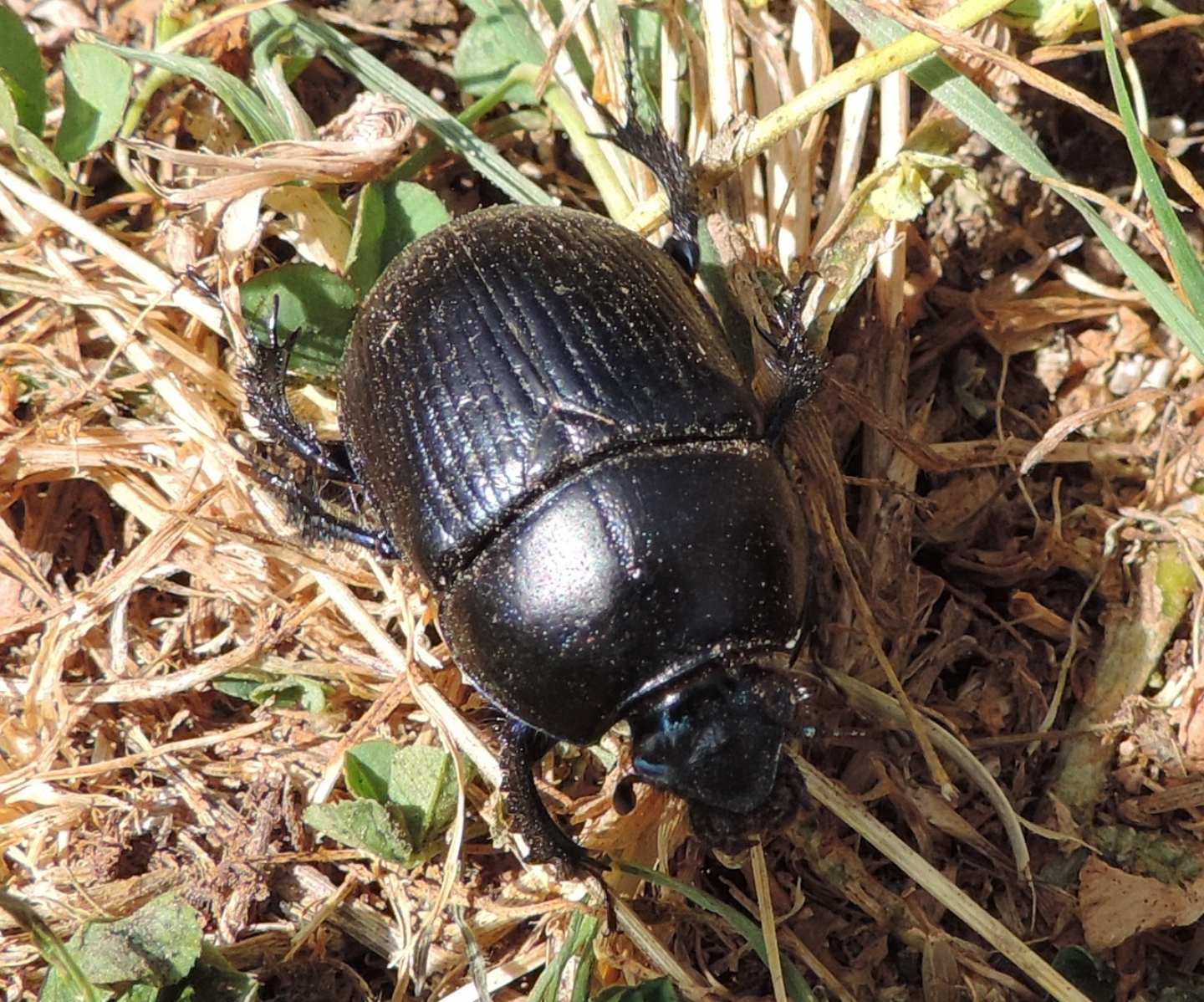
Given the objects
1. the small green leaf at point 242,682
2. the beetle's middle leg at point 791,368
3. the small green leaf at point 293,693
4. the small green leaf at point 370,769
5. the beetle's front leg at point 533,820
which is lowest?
the beetle's front leg at point 533,820

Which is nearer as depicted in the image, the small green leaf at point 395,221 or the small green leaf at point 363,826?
the small green leaf at point 363,826

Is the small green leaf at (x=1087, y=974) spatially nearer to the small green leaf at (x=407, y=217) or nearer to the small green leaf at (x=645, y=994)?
the small green leaf at (x=645, y=994)

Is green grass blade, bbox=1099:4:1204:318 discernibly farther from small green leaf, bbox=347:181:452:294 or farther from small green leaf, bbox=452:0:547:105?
small green leaf, bbox=347:181:452:294

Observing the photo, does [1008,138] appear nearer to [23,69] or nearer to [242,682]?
[242,682]

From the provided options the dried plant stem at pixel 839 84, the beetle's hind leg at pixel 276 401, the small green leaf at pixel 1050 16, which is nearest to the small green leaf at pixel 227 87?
the beetle's hind leg at pixel 276 401

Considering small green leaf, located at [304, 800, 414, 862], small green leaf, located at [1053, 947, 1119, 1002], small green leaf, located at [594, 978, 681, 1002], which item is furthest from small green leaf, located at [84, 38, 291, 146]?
small green leaf, located at [1053, 947, 1119, 1002]

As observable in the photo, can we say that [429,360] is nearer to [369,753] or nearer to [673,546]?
[673,546]
